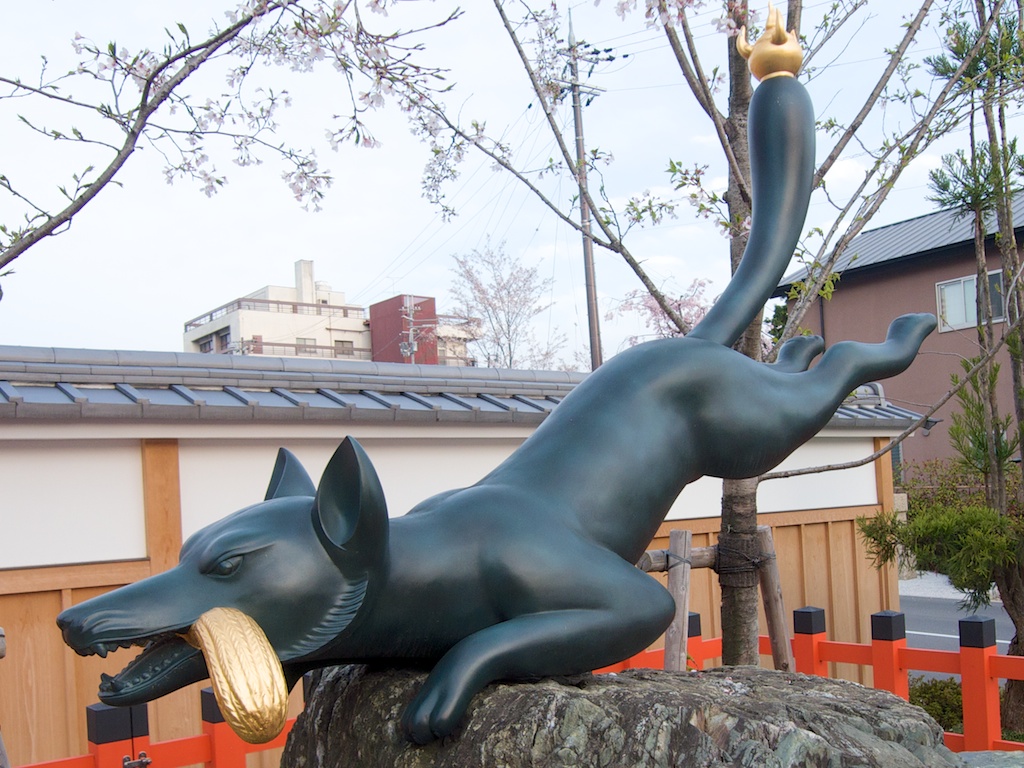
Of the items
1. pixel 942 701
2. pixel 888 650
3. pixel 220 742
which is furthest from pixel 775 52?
pixel 942 701

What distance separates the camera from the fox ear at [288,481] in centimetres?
201

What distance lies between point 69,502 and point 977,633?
381 centimetres

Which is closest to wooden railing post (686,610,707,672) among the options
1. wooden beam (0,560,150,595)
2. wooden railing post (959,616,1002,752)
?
wooden railing post (959,616,1002,752)

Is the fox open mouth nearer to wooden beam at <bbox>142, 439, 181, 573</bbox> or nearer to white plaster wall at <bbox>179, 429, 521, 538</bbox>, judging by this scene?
white plaster wall at <bbox>179, 429, 521, 538</bbox>

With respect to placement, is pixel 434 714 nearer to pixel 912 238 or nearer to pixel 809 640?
pixel 809 640

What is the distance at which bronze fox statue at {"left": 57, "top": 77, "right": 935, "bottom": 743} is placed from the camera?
1610mm

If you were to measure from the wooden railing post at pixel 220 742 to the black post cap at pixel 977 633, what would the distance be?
296cm

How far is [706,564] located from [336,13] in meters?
2.43

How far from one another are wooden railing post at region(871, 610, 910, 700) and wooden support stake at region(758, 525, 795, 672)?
611 mm

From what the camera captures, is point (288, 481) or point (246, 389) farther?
point (246, 389)

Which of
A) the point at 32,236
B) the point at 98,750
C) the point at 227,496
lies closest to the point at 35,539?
the point at 227,496

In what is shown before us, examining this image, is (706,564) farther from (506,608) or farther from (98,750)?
(98,750)

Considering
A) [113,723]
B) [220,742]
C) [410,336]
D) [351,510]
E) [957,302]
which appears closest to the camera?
[351,510]

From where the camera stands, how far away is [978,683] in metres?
3.87
